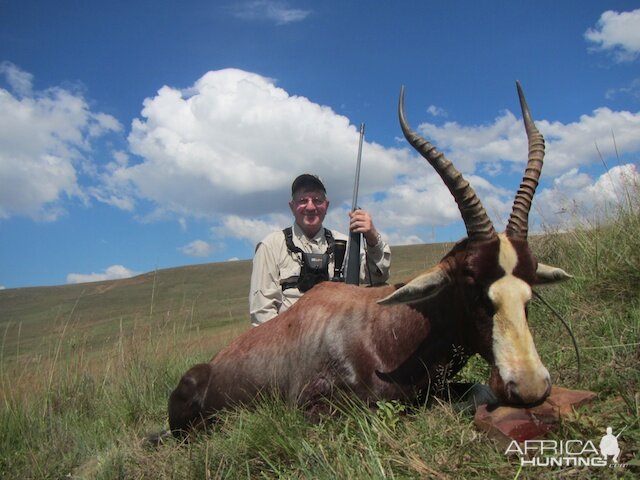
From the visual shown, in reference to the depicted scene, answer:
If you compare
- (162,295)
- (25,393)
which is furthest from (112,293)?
(25,393)

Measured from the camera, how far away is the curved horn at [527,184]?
12.3 feet

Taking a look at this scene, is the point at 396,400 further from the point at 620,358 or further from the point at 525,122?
the point at 525,122

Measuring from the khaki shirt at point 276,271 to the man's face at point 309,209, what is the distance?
27cm

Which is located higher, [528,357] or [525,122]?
[525,122]

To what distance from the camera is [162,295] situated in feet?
163

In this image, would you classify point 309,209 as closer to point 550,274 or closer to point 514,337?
point 550,274

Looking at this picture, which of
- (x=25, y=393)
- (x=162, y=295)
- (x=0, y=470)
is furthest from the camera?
(x=162, y=295)

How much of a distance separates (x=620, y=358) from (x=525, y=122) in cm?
211

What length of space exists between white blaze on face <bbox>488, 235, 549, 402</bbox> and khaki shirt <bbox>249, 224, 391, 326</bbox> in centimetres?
294

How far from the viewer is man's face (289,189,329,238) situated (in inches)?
A: 265

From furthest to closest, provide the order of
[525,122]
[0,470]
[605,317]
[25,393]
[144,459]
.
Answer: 1. [25,393]
2. [0,470]
3. [605,317]
4. [525,122]
5. [144,459]

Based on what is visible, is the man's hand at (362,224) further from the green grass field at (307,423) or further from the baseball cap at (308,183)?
the green grass field at (307,423)

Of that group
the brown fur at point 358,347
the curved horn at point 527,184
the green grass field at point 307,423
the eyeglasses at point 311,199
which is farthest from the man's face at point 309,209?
the curved horn at point 527,184

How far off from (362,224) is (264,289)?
150cm
